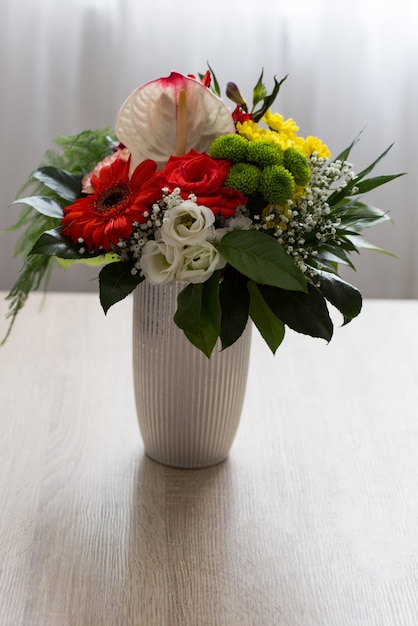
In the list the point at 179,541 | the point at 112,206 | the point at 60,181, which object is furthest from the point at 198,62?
the point at 179,541

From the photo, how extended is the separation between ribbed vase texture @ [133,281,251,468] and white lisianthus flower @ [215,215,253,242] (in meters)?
0.11

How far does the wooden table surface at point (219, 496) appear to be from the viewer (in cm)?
83

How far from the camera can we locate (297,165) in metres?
0.91

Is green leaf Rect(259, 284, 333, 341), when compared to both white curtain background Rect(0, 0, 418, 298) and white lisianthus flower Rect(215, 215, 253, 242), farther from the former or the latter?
white curtain background Rect(0, 0, 418, 298)

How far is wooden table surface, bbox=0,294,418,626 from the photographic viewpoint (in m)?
0.83

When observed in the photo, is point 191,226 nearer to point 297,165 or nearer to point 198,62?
point 297,165

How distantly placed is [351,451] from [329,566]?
0.25m

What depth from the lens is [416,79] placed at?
2.34 meters

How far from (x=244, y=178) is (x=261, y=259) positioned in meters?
0.09

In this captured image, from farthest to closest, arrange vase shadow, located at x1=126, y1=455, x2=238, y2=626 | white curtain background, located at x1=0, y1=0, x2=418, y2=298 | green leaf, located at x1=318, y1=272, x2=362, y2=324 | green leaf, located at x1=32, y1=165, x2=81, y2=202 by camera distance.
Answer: white curtain background, located at x1=0, y1=0, x2=418, y2=298 → green leaf, located at x1=32, y1=165, x2=81, y2=202 → green leaf, located at x1=318, y1=272, x2=362, y2=324 → vase shadow, located at x1=126, y1=455, x2=238, y2=626

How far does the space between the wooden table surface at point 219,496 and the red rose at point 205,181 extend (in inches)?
13.8

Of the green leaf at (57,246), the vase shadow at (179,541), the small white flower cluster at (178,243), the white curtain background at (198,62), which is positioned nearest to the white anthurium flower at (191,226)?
the small white flower cluster at (178,243)

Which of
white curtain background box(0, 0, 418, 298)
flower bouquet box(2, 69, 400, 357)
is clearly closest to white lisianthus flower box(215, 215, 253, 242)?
flower bouquet box(2, 69, 400, 357)

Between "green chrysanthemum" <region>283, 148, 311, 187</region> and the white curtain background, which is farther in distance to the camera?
the white curtain background
